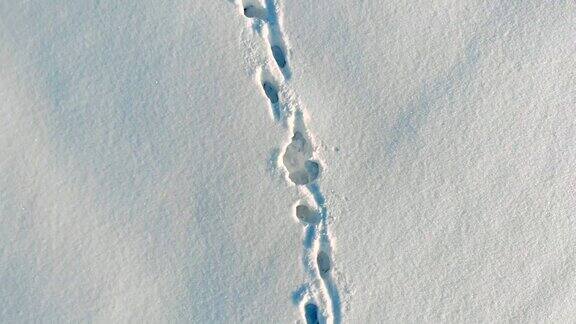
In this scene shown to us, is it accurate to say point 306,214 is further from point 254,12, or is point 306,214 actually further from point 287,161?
point 254,12

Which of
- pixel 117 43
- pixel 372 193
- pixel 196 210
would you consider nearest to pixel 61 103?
pixel 117 43

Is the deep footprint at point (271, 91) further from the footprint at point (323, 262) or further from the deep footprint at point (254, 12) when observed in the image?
the footprint at point (323, 262)

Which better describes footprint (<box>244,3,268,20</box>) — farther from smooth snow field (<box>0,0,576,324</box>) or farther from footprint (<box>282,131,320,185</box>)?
footprint (<box>282,131,320,185</box>)

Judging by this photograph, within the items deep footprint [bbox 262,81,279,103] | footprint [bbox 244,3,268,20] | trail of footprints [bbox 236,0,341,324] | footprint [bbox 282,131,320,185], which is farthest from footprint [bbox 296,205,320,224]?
footprint [bbox 244,3,268,20]

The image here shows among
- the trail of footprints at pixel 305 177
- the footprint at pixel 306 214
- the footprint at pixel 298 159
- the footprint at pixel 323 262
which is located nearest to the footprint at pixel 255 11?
the trail of footprints at pixel 305 177

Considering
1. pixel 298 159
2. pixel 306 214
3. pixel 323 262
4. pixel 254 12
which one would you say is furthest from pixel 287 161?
pixel 254 12

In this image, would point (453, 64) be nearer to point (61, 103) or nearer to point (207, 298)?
point (207, 298)
